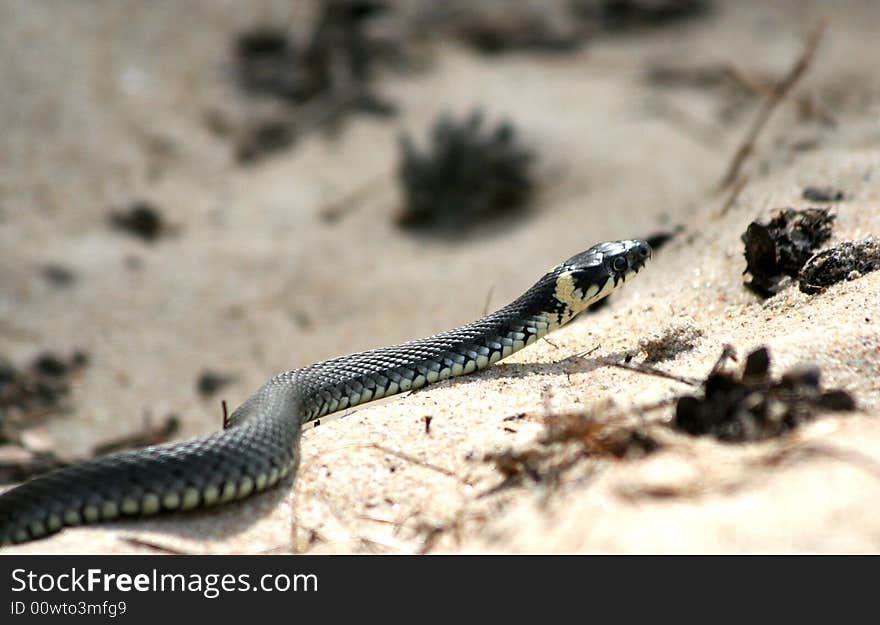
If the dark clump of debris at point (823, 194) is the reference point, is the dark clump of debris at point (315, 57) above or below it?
above

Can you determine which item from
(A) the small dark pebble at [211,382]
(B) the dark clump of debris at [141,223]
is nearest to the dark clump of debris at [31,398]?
(A) the small dark pebble at [211,382]

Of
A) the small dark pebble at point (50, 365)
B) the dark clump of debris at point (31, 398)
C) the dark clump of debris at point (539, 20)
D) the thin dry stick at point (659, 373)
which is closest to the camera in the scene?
the thin dry stick at point (659, 373)

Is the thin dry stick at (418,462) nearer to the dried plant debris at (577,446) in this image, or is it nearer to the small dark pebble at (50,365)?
the dried plant debris at (577,446)

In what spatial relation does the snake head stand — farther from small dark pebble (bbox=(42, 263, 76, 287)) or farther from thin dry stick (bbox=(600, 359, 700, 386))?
small dark pebble (bbox=(42, 263, 76, 287))

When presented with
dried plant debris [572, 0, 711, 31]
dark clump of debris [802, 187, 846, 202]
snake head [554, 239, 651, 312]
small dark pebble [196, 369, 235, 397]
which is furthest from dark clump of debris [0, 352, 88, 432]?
dried plant debris [572, 0, 711, 31]

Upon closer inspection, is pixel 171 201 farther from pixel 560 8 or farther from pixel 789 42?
pixel 789 42

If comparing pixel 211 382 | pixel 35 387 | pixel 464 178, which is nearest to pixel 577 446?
pixel 211 382

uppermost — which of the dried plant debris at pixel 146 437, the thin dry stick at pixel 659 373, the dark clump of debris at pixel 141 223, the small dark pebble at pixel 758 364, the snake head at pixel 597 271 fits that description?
the dark clump of debris at pixel 141 223
